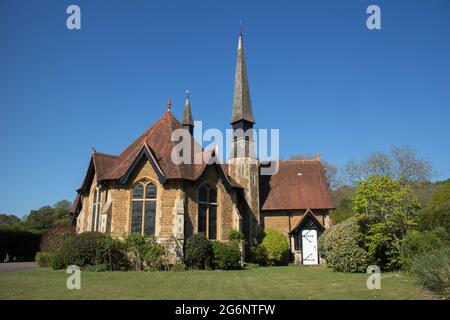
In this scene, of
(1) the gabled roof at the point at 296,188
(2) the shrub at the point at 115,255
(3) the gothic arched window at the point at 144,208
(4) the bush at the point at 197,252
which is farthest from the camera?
(1) the gabled roof at the point at 296,188

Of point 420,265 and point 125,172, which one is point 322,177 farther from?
point 420,265

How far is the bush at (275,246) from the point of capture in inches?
1057

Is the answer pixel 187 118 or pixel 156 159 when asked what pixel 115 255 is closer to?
pixel 156 159

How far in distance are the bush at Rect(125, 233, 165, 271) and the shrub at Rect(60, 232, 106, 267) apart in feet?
4.90

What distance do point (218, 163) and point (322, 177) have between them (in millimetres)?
11648

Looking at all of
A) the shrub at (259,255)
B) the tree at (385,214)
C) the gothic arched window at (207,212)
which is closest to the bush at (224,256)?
the gothic arched window at (207,212)

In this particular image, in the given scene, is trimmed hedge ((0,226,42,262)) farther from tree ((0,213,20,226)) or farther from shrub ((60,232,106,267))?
tree ((0,213,20,226))

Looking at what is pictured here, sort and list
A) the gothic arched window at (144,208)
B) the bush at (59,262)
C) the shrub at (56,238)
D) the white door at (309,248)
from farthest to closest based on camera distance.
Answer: the white door at (309,248) < the shrub at (56,238) < the gothic arched window at (144,208) < the bush at (59,262)

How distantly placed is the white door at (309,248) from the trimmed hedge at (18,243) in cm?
2741

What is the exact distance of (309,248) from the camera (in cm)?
2823

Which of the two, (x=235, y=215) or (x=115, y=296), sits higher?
(x=235, y=215)

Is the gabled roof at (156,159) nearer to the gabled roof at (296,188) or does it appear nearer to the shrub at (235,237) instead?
the shrub at (235,237)
